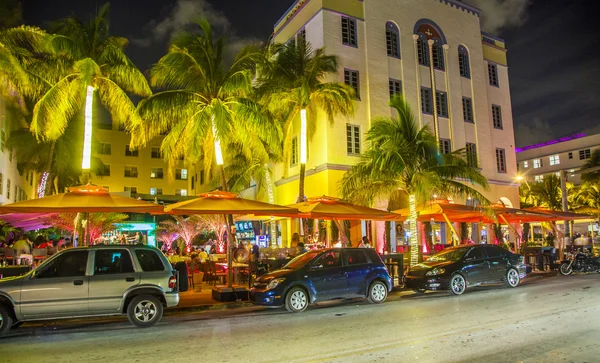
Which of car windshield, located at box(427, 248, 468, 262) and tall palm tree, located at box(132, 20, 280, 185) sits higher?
tall palm tree, located at box(132, 20, 280, 185)

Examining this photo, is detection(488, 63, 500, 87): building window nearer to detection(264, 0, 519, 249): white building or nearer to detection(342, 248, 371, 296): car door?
detection(264, 0, 519, 249): white building

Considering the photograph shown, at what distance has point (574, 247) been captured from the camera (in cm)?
2594

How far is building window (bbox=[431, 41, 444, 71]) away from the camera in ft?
101

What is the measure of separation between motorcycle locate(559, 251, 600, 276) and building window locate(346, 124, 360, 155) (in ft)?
37.5

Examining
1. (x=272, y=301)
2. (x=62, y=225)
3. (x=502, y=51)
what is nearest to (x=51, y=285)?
(x=272, y=301)

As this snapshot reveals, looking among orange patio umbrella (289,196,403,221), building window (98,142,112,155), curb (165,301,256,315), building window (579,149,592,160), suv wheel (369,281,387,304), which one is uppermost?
building window (98,142,112,155)

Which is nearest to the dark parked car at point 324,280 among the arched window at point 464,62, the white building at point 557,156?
the arched window at point 464,62

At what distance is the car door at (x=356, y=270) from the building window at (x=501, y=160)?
2372cm

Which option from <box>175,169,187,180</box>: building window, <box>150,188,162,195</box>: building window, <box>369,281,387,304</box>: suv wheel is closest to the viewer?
<box>369,281,387,304</box>: suv wheel

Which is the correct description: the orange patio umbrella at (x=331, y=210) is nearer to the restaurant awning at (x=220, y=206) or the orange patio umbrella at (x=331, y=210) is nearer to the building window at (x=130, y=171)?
the restaurant awning at (x=220, y=206)

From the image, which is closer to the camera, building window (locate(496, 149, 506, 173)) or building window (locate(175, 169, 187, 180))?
building window (locate(496, 149, 506, 173))

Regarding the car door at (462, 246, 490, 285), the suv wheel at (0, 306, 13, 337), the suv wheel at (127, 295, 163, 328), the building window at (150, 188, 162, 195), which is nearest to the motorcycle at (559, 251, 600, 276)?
the car door at (462, 246, 490, 285)

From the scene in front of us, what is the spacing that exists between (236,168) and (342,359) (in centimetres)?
2714

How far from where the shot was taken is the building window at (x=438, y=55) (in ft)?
101
